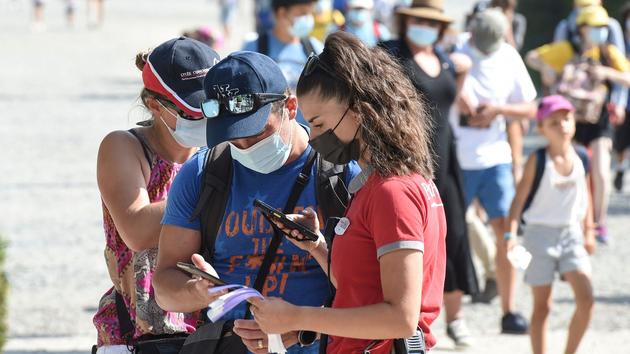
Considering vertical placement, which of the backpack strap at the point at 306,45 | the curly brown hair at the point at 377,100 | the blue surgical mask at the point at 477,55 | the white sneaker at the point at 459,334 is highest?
the curly brown hair at the point at 377,100

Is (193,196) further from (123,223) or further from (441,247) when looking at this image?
(441,247)

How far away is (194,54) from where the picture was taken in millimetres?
3854

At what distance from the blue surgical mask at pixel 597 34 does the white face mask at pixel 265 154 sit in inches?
290

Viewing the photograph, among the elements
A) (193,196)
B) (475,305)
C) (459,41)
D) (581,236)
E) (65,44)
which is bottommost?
(65,44)

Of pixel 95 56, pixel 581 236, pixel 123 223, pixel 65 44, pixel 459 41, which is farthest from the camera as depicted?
pixel 65 44

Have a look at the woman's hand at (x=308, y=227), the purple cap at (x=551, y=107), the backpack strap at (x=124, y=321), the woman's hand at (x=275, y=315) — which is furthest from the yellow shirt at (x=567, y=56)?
the woman's hand at (x=275, y=315)

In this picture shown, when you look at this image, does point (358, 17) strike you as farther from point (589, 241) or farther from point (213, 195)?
point (213, 195)

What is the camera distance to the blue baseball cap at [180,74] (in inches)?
150

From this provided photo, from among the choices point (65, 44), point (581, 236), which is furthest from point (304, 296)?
point (65, 44)

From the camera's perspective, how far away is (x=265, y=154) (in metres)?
3.43

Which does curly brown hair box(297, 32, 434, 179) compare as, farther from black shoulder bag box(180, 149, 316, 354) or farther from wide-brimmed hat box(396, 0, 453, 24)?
wide-brimmed hat box(396, 0, 453, 24)

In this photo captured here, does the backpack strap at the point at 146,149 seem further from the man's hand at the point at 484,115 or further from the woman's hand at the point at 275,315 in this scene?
the man's hand at the point at 484,115

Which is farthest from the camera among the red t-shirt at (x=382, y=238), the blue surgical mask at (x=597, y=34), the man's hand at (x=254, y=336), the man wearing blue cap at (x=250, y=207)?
the blue surgical mask at (x=597, y=34)

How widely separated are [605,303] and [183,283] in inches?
232
